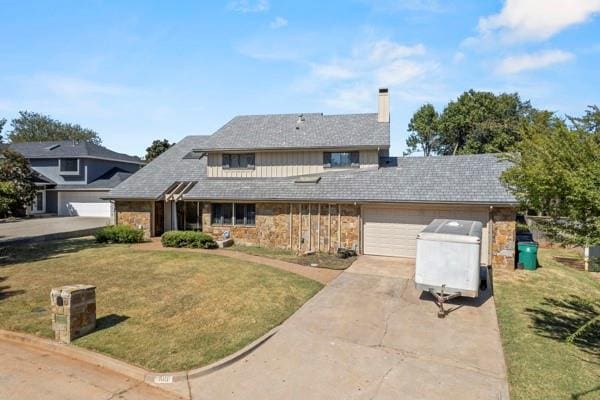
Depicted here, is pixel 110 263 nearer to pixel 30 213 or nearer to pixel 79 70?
pixel 79 70

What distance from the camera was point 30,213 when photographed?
35031 mm

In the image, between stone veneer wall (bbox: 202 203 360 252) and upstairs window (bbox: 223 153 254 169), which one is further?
upstairs window (bbox: 223 153 254 169)

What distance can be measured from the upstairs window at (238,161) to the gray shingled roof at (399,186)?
3.30 feet

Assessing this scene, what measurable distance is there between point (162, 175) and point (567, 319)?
21959mm

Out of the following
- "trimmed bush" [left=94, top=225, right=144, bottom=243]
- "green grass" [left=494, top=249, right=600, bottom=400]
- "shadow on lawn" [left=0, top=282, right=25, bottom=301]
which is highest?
"trimmed bush" [left=94, top=225, right=144, bottom=243]

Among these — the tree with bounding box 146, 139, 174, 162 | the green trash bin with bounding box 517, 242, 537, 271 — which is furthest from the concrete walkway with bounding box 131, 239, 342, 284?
the tree with bounding box 146, 139, 174, 162

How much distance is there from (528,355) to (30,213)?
41.6 meters

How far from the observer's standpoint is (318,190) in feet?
60.0

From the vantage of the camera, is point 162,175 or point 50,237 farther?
point 162,175

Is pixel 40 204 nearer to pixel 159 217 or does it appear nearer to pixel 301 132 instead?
pixel 159 217

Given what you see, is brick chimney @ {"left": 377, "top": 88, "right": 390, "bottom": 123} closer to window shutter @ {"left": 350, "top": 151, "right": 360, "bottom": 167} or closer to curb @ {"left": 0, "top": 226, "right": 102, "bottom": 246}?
window shutter @ {"left": 350, "top": 151, "right": 360, "bottom": 167}

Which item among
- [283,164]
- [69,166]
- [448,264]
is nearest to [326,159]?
[283,164]

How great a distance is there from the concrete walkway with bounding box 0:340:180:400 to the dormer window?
35269 mm

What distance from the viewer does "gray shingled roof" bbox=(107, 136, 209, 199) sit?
21797 millimetres
